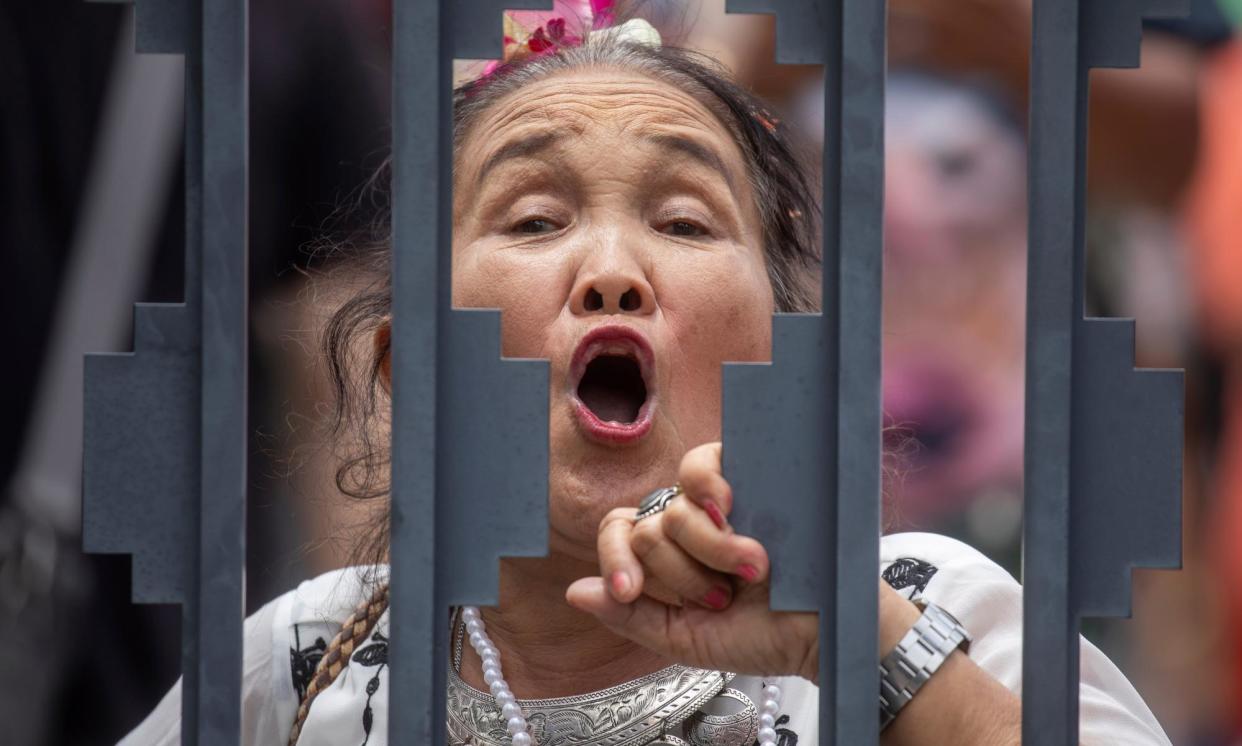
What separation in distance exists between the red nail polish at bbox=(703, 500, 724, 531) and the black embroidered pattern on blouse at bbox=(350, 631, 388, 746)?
3.91 ft

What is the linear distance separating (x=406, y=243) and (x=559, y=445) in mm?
822

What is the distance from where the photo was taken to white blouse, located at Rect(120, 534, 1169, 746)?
Result: 1984mm

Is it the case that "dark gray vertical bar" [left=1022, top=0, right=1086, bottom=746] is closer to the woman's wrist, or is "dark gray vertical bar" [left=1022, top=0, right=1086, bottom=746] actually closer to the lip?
the woman's wrist

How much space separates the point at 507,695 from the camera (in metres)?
2.12

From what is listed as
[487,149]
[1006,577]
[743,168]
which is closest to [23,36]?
[487,149]

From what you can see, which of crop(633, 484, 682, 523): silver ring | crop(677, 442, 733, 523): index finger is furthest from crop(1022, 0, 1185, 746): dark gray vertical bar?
crop(633, 484, 682, 523): silver ring

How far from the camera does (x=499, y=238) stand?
6.96 ft

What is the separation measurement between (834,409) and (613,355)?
3.05ft

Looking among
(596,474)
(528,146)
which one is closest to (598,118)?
(528,146)

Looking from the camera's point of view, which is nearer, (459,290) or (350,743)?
(459,290)

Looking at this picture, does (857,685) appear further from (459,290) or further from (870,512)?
(459,290)

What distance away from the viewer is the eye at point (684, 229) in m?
2.10

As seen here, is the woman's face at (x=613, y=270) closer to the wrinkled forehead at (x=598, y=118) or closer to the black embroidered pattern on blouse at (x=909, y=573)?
the wrinkled forehead at (x=598, y=118)

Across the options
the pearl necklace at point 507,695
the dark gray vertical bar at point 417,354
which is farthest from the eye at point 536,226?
the dark gray vertical bar at point 417,354
